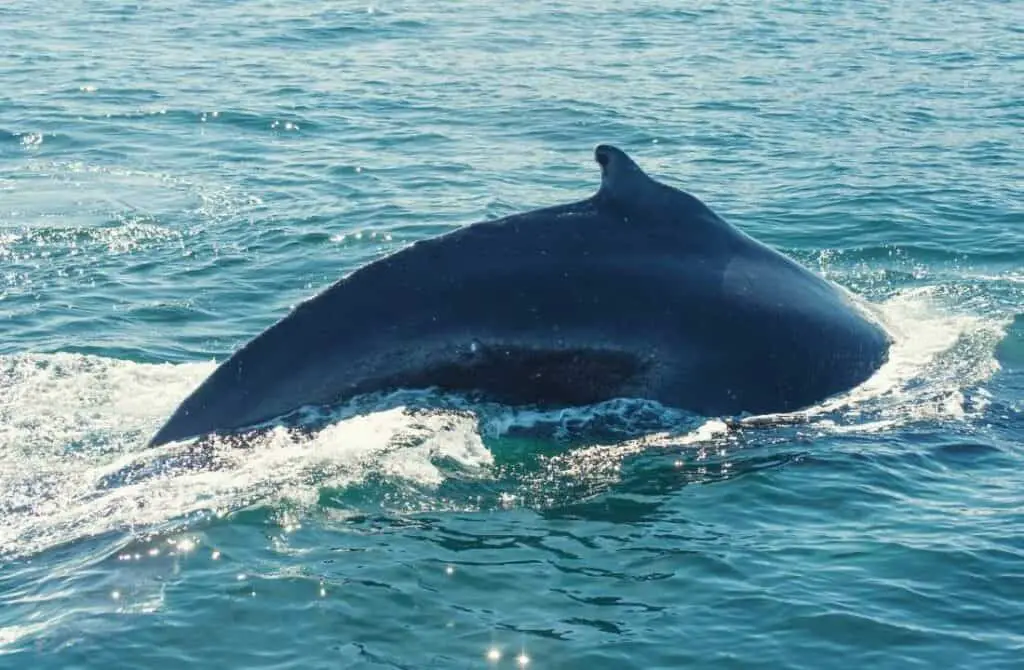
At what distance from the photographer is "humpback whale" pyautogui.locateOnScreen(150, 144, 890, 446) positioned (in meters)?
10.9

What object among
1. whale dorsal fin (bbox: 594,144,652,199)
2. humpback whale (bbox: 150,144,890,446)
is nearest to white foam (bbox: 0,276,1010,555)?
humpback whale (bbox: 150,144,890,446)

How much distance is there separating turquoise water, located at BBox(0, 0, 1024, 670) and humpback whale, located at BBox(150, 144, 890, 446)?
0.25m

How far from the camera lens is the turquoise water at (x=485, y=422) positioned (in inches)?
374

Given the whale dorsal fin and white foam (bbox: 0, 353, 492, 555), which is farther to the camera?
the whale dorsal fin

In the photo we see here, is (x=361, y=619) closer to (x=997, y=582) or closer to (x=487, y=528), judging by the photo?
(x=487, y=528)

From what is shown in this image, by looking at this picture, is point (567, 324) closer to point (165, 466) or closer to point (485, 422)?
→ point (485, 422)

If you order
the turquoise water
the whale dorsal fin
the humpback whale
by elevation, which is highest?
the whale dorsal fin

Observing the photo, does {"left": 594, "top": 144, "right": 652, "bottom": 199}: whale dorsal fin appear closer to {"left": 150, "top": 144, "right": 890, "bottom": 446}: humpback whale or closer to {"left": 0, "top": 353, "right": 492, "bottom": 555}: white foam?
{"left": 150, "top": 144, "right": 890, "bottom": 446}: humpback whale

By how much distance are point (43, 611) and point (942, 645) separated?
5.12m

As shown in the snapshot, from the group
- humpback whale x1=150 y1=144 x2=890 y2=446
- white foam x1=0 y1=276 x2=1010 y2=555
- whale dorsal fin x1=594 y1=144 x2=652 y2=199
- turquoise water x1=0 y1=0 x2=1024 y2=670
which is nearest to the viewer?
turquoise water x1=0 y1=0 x2=1024 y2=670

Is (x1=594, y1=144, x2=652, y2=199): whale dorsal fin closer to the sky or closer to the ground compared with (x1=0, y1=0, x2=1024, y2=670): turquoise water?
closer to the sky

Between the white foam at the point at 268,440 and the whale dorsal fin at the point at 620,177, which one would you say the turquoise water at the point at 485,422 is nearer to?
the white foam at the point at 268,440

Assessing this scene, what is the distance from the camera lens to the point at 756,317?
11.8 m

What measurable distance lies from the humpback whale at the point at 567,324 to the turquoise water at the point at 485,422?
25 centimetres
